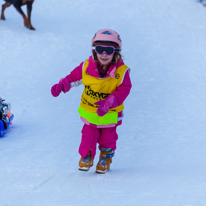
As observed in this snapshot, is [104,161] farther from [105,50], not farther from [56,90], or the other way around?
[105,50]

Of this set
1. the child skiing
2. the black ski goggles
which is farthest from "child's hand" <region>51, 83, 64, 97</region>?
the black ski goggles

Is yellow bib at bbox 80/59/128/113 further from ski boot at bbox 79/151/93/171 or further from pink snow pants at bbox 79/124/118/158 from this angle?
ski boot at bbox 79/151/93/171

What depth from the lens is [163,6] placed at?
13.3 metres

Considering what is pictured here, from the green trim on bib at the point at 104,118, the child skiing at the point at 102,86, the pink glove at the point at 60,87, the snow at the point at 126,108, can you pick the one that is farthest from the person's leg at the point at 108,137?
the pink glove at the point at 60,87

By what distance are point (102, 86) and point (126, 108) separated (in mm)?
3170

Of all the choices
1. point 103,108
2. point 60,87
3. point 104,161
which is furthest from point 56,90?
point 104,161

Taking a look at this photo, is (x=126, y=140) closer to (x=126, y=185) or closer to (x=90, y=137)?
(x=90, y=137)

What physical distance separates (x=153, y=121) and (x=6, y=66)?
346cm

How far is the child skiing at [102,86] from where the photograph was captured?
3.59 metres

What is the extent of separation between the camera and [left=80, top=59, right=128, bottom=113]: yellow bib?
3614 mm

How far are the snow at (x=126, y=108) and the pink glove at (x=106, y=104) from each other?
57 cm

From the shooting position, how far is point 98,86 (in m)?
3.63

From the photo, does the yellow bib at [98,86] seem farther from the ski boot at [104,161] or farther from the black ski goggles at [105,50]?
the ski boot at [104,161]

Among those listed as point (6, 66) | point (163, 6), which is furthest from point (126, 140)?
point (163, 6)
